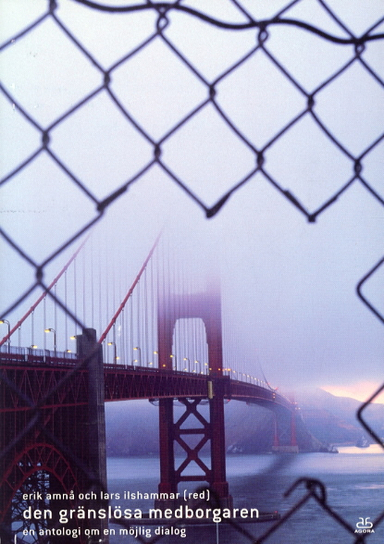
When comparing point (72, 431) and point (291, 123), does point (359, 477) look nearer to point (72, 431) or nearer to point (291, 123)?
point (72, 431)

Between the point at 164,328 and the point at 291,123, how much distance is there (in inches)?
1533

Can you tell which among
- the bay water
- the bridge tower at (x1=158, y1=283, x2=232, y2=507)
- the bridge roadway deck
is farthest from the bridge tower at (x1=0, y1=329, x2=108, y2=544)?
the bridge tower at (x1=158, y1=283, x2=232, y2=507)

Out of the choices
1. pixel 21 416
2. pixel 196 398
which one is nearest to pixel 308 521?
pixel 196 398

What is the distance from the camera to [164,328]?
40375mm

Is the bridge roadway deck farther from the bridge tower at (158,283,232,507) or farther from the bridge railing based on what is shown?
the bridge tower at (158,283,232,507)

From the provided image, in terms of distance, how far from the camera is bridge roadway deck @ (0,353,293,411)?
16.4 metres

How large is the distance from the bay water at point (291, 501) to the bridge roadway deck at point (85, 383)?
354 cm

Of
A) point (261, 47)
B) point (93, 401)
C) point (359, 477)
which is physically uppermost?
point (359, 477)

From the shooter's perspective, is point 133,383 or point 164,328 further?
point 164,328

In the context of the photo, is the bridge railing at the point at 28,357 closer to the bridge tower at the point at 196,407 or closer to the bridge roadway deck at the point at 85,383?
the bridge roadway deck at the point at 85,383

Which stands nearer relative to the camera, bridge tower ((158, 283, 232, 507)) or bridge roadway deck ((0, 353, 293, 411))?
bridge roadway deck ((0, 353, 293, 411))

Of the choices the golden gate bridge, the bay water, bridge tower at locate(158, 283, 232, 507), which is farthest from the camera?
bridge tower at locate(158, 283, 232, 507)

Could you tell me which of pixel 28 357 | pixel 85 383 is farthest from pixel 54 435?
pixel 85 383

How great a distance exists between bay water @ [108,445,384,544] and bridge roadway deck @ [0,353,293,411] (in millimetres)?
3539
